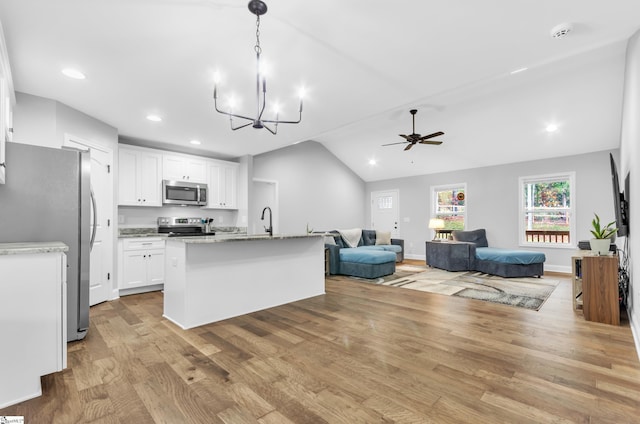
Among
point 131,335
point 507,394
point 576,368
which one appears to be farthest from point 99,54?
point 576,368

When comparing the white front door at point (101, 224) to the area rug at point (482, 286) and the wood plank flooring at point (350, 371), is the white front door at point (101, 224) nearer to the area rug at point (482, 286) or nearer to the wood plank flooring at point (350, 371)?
the wood plank flooring at point (350, 371)

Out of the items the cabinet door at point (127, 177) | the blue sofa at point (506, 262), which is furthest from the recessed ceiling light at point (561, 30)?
the cabinet door at point (127, 177)

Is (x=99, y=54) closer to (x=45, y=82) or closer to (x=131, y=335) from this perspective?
(x=45, y=82)

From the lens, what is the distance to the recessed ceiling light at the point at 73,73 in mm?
2847

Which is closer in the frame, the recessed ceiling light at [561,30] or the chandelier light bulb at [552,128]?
the recessed ceiling light at [561,30]

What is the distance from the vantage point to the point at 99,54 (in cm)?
260

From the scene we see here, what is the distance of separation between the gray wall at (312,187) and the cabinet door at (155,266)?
2.68 m

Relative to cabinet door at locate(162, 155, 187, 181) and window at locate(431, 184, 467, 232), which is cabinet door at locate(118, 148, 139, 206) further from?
window at locate(431, 184, 467, 232)

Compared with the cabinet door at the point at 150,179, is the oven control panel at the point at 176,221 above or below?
below

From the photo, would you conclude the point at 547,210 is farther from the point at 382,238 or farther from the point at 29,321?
the point at 29,321

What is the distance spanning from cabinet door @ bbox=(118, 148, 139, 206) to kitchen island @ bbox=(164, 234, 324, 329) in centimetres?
194

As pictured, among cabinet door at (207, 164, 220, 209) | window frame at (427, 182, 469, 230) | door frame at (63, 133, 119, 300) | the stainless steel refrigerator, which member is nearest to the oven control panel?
cabinet door at (207, 164, 220, 209)

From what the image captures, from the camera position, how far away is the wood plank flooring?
170 centimetres

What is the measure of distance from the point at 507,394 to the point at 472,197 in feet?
21.6
